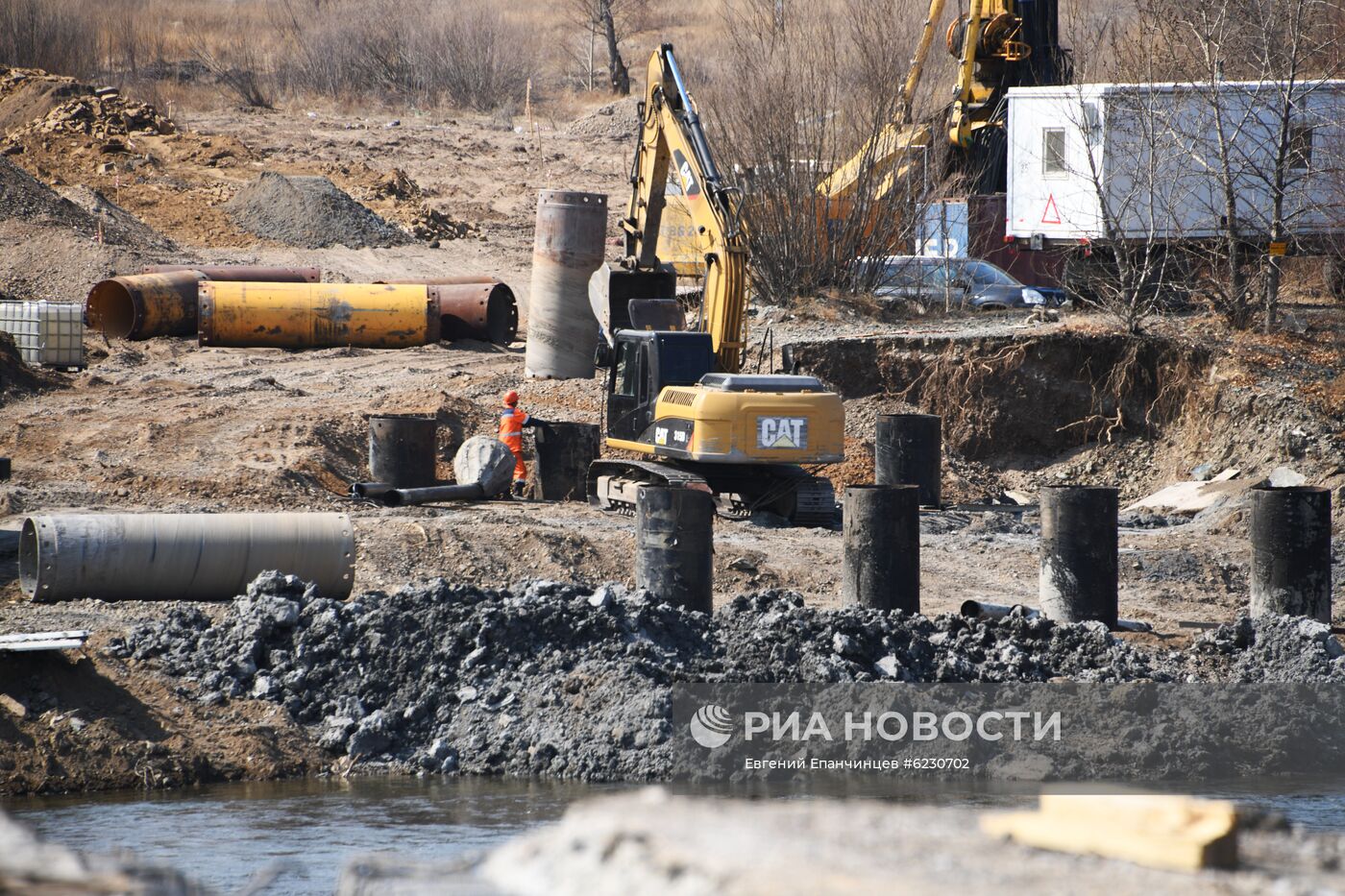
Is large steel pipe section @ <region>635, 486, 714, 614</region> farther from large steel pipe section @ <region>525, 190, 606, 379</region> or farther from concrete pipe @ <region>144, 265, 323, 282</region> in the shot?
concrete pipe @ <region>144, 265, 323, 282</region>

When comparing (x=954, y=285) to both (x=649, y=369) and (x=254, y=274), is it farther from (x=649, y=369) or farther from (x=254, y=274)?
(x=254, y=274)

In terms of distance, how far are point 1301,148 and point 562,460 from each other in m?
12.1

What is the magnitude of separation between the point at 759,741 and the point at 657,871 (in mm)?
5581

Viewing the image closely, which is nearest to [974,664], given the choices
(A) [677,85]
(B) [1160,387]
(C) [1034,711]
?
(C) [1034,711]

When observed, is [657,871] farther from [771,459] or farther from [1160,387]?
[1160,387]

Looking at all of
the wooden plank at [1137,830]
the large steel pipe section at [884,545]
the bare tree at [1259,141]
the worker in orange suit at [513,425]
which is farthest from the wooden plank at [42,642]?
the bare tree at [1259,141]

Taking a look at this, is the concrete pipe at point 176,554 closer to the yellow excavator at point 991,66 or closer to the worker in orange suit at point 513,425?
the worker in orange suit at point 513,425

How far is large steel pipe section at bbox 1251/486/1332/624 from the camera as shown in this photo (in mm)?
11828

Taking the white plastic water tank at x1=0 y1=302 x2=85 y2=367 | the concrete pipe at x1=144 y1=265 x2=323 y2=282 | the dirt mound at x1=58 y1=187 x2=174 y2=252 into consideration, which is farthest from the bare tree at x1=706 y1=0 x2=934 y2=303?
the dirt mound at x1=58 y1=187 x2=174 y2=252

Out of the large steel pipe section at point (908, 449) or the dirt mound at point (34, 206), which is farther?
the dirt mound at point (34, 206)

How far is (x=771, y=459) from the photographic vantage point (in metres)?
15.0

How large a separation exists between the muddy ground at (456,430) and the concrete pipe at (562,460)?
0.96m

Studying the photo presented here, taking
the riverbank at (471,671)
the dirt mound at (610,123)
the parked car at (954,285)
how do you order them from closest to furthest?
the riverbank at (471,671), the parked car at (954,285), the dirt mound at (610,123)

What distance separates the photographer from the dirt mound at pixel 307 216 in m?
31.8
